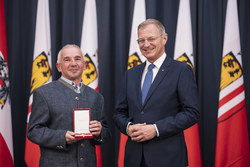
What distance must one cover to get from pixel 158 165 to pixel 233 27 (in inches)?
92.0

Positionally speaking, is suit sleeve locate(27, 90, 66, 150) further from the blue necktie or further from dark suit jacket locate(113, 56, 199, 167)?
the blue necktie

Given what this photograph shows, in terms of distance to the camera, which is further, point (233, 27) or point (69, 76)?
point (233, 27)

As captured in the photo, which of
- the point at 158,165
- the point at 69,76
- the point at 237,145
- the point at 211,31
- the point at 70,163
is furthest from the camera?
the point at 211,31

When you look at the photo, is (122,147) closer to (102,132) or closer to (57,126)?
(102,132)

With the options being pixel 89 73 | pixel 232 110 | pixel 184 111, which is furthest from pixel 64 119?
pixel 232 110

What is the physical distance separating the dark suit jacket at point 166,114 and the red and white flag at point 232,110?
1618 mm

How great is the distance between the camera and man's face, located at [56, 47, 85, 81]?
1.94m

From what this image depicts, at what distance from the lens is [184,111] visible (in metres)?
1.75

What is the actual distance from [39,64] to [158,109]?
83.4 inches

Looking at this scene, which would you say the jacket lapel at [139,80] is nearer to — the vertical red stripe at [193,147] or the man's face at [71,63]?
the man's face at [71,63]

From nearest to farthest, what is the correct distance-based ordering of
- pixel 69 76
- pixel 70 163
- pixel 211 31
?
pixel 70 163
pixel 69 76
pixel 211 31

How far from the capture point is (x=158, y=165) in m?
1.71

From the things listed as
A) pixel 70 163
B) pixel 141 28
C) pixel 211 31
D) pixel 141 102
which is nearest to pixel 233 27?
pixel 211 31

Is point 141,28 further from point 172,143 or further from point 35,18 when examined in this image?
point 35,18
